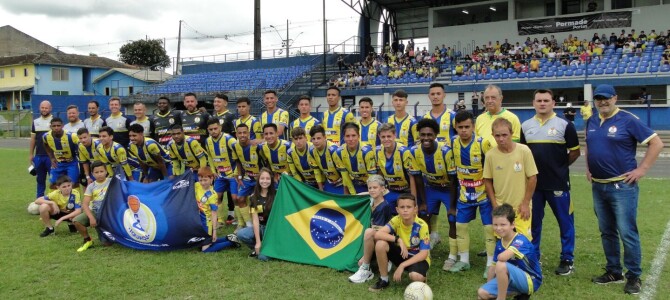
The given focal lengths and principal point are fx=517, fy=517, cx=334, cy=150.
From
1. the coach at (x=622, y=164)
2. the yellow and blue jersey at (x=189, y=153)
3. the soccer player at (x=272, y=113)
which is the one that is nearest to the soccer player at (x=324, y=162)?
the soccer player at (x=272, y=113)

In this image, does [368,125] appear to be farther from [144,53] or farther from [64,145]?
[144,53]

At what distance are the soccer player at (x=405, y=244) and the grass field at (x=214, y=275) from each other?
9.5 inches

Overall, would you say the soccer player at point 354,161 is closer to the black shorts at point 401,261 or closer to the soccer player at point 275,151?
the soccer player at point 275,151

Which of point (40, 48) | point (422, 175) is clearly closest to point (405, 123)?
point (422, 175)

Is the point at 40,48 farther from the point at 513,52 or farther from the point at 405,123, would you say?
the point at 405,123

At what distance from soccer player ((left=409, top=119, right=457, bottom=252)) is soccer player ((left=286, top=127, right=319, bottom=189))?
175cm

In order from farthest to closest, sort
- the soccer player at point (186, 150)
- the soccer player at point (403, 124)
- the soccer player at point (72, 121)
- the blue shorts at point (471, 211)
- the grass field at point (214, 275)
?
the soccer player at point (72, 121)
the soccer player at point (186, 150)
the soccer player at point (403, 124)
the blue shorts at point (471, 211)
the grass field at point (214, 275)

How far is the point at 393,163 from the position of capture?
22.6 feet

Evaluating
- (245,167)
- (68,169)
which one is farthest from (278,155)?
(68,169)

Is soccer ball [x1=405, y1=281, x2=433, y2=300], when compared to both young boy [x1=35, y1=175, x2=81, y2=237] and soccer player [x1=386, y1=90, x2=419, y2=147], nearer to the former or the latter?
soccer player [x1=386, y1=90, x2=419, y2=147]

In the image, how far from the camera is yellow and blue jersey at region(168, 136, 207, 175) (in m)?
9.12

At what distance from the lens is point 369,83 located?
116 ft

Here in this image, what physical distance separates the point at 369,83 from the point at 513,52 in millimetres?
9461

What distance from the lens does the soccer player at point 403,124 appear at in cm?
801
